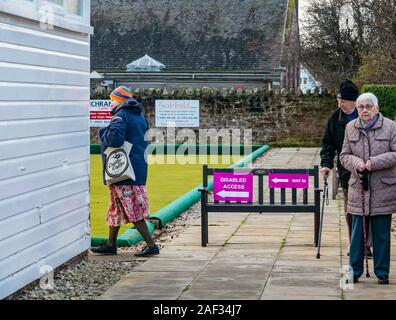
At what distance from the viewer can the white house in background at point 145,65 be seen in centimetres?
5147

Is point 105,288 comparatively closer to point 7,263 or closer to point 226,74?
point 7,263

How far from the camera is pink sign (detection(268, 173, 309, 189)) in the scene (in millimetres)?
11406

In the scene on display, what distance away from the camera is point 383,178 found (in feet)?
28.8

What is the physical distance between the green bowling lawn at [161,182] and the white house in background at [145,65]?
63.8 feet

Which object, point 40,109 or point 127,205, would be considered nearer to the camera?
point 40,109

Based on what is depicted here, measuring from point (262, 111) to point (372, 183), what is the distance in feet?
97.6

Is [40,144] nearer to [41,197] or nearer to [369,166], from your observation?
[41,197]

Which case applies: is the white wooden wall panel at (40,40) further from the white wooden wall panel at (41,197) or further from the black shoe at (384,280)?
the black shoe at (384,280)

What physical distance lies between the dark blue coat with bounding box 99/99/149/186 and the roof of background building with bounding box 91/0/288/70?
4064 centimetres

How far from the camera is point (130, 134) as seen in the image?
33.5 feet

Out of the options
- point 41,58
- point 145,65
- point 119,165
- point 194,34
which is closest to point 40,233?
point 41,58

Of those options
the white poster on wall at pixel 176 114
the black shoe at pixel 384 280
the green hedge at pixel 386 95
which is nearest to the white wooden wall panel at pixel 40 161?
the black shoe at pixel 384 280
